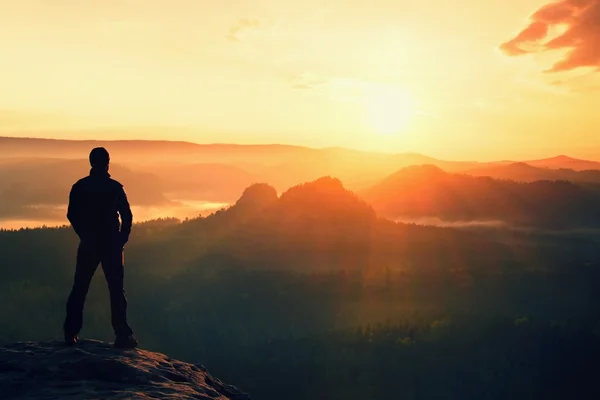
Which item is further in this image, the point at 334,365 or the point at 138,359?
the point at 334,365

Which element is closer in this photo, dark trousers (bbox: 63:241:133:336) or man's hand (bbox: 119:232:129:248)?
dark trousers (bbox: 63:241:133:336)

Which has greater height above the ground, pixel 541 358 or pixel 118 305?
pixel 118 305

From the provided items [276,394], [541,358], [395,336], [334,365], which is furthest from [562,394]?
[276,394]

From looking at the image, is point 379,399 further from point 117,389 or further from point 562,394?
point 117,389

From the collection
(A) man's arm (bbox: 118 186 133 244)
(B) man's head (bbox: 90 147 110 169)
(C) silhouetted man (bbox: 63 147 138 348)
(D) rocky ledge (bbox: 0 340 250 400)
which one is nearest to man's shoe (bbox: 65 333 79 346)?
(C) silhouetted man (bbox: 63 147 138 348)

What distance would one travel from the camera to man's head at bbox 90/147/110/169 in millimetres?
15312

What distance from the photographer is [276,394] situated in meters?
163

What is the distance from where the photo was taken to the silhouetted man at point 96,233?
15328 millimetres

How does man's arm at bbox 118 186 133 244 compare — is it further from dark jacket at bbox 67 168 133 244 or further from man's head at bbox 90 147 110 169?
A: man's head at bbox 90 147 110 169

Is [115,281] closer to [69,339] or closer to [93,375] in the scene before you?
[69,339]

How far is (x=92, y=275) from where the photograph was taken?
50.4ft

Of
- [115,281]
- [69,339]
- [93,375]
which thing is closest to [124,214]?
[115,281]

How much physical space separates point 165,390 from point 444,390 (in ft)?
598

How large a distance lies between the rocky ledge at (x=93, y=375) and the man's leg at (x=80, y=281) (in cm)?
63
